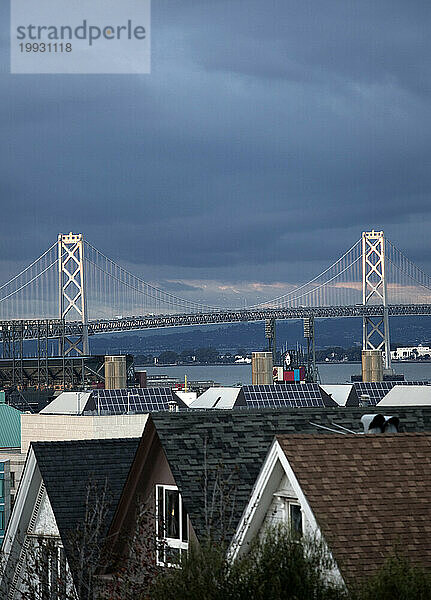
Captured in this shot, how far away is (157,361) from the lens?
198625 millimetres

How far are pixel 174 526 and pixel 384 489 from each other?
3070 mm

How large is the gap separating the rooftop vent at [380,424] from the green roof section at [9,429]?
67.5 ft

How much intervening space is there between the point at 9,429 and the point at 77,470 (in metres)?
19.2

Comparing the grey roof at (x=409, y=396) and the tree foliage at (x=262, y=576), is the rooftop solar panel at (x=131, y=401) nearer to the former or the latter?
the grey roof at (x=409, y=396)

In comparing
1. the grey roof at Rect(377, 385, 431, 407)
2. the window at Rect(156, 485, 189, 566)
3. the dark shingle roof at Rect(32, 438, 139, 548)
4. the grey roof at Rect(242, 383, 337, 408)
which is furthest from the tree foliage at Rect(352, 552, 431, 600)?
the grey roof at Rect(242, 383, 337, 408)

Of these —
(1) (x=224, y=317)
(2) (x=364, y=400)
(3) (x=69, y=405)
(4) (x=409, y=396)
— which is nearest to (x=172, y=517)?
(4) (x=409, y=396)

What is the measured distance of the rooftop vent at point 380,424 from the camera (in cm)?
1089

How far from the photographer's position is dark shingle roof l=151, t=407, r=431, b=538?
1080 centimetres

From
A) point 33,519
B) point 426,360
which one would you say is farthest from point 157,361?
point 33,519

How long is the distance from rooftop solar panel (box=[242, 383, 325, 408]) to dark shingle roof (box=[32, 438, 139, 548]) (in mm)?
26012

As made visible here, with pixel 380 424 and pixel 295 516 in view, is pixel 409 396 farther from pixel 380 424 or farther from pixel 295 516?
pixel 295 516

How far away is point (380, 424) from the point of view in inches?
430

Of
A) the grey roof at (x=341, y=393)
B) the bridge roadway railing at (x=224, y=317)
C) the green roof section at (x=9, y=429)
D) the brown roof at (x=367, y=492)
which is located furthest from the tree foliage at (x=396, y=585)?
the bridge roadway railing at (x=224, y=317)

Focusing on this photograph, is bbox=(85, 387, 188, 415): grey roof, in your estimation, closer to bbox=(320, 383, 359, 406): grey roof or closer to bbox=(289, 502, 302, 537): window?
bbox=(320, 383, 359, 406): grey roof
